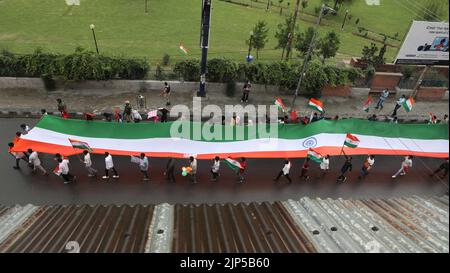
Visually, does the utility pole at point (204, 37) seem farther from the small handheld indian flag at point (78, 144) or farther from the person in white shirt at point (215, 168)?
the small handheld indian flag at point (78, 144)

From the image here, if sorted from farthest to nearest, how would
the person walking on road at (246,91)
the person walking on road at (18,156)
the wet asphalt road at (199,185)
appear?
the person walking on road at (246,91) < the person walking on road at (18,156) < the wet asphalt road at (199,185)

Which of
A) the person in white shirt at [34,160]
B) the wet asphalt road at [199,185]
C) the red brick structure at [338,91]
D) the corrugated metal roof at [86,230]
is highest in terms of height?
the red brick structure at [338,91]

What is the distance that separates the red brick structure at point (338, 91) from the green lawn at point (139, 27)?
275 inches

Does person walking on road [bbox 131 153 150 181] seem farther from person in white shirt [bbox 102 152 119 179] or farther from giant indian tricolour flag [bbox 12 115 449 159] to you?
person in white shirt [bbox 102 152 119 179]

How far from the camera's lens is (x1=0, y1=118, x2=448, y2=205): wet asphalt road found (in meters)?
11.6

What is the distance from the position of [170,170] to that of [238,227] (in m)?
4.55

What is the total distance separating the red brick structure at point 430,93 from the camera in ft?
66.5

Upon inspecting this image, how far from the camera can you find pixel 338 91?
64.4 feet

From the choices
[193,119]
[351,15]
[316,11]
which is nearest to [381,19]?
[351,15]

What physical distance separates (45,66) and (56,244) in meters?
12.6

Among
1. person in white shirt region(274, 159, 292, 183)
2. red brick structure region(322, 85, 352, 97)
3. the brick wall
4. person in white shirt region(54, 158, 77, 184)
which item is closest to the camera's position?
person in white shirt region(54, 158, 77, 184)

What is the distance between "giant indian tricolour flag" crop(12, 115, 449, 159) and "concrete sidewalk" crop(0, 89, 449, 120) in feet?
12.8

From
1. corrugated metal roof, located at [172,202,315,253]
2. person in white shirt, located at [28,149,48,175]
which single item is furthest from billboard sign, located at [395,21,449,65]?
person in white shirt, located at [28,149,48,175]

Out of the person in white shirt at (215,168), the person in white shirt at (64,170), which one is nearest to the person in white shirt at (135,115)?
the person in white shirt at (64,170)
